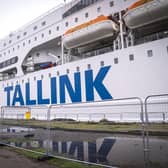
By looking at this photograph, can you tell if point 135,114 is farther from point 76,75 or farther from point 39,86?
point 39,86

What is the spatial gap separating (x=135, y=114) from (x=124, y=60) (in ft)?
14.2

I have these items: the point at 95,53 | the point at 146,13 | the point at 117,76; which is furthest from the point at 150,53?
the point at 95,53

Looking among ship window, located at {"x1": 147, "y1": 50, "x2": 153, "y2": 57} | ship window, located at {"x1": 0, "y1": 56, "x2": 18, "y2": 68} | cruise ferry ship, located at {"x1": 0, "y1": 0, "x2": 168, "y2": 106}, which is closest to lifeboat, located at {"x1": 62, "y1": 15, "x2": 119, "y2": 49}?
cruise ferry ship, located at {"x1": 0, "y1": 0, "x2": 168, "y2": 106}

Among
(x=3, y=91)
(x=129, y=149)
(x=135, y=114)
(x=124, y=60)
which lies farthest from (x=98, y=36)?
(x=3, y=91)

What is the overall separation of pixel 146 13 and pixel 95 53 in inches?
249

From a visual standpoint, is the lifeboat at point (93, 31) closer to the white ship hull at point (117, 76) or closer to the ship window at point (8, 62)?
the white ship hull at point (117, 76)

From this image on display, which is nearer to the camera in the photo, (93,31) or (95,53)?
(93,31)

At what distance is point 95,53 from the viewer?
1830cm

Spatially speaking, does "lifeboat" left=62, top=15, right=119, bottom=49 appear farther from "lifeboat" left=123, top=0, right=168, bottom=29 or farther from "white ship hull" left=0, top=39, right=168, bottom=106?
"white ship hull" left=0, top=39, right=168, bottom=106

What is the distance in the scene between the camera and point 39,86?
21828 millimetres

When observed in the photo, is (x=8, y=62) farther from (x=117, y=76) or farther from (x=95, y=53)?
(x=117, y=76)

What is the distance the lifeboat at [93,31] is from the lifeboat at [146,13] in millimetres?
1714

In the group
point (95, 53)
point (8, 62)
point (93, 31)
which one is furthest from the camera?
point (8, 62)

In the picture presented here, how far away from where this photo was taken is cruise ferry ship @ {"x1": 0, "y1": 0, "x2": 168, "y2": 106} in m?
13.3
